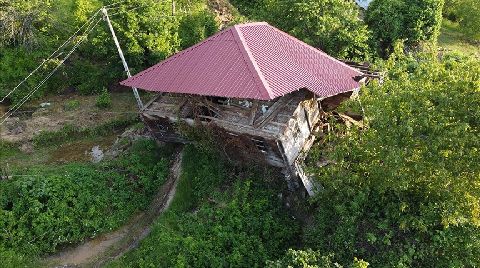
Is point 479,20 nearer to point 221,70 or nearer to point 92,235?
point 221,70

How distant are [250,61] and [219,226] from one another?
5.76m

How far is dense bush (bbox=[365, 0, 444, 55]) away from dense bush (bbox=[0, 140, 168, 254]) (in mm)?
15895

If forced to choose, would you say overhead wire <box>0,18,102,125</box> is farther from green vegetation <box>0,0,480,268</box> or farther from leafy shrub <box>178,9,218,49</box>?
leafy shrub <box>178,9,218,49</box>

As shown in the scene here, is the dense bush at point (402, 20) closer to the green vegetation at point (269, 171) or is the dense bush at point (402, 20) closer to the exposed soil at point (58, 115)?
the green vegetation at point (269, 171)

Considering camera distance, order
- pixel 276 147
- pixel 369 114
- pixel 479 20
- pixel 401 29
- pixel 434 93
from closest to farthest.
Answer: pixel 434 93 < pixel 369 114 < pixel 276 147 < pixel 401 29 < pixel 479 20

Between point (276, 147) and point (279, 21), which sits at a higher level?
point (279, 21)

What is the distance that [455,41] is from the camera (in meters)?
35.7

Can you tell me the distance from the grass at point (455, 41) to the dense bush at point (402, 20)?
274 inches

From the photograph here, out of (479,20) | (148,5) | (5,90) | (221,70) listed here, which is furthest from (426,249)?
(479,20)

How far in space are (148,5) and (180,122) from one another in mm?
8426

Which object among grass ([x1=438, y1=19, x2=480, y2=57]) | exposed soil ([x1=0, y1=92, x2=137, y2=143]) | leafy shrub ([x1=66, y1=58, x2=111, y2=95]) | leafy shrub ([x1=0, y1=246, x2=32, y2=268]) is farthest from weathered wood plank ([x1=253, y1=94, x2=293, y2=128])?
grass ([x1=438, y1=19, x2=480, y2=57])

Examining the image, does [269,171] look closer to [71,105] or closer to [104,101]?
[104,101]

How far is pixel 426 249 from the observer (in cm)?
1285

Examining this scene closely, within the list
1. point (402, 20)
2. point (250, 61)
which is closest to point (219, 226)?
point (250, 61)
